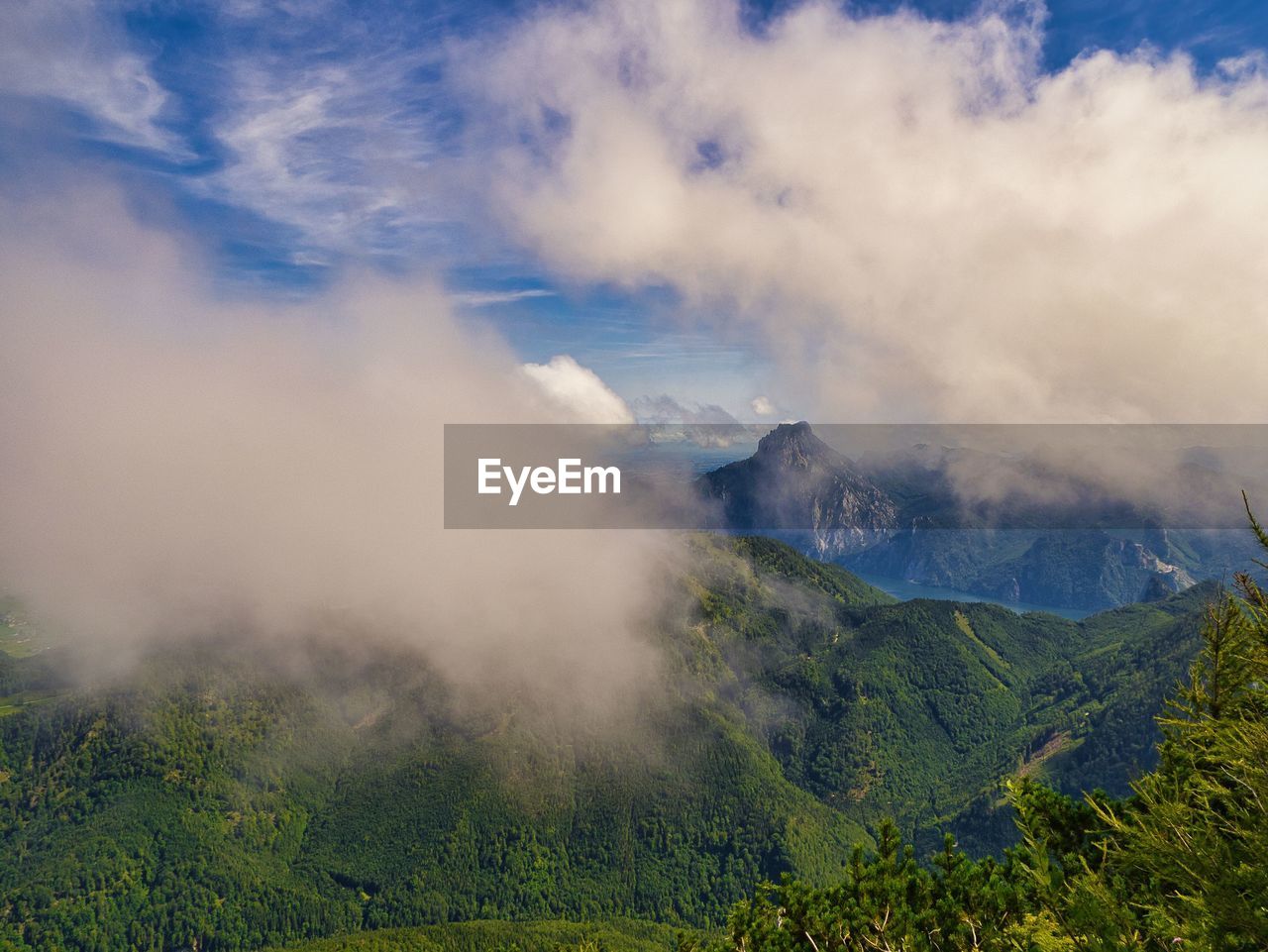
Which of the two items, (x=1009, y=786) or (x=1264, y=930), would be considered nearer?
(x=1264, y=930)

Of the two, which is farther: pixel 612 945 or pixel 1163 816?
pixel 612 945

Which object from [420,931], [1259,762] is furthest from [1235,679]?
[420,931]

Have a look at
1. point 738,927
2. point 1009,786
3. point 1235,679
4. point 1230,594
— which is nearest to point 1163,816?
point 1230,594

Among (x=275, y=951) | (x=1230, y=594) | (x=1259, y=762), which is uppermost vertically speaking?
(x=1230, y=594)

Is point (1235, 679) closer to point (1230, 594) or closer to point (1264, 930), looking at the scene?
point (1230, 594)

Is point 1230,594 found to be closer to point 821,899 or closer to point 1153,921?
point 1153,921

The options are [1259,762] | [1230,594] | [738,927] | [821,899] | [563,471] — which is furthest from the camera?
[563,471]

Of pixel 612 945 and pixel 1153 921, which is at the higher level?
pixel 1153 921

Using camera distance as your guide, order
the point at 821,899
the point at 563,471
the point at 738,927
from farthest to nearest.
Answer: the point at 563,471 → the point at 738,927 → the point at 821,899

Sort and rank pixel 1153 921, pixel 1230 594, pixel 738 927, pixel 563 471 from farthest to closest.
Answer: pixel 563 471 → pixel 738 927 → pixel 1230 594 → pixel 1153 921
